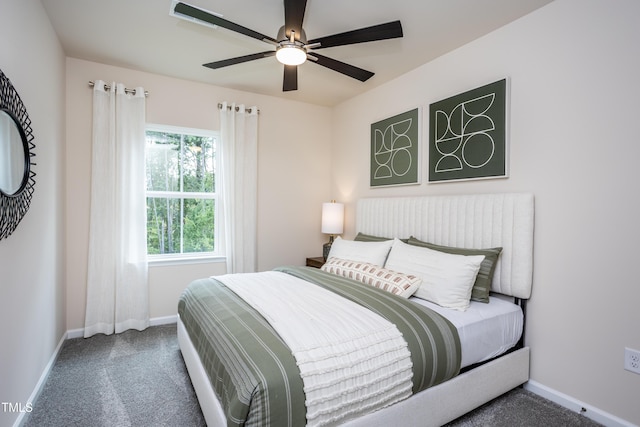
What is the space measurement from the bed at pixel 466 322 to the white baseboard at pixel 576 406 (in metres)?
0.10

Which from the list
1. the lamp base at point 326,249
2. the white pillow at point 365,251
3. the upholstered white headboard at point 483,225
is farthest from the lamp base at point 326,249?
the upholstered white headboard at point 483,225

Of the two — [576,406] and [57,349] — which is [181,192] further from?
[576,406]

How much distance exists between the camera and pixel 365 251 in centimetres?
288

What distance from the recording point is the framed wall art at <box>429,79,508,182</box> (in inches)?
92.8

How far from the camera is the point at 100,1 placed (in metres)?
2.14

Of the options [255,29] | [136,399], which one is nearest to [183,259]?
[136,399]

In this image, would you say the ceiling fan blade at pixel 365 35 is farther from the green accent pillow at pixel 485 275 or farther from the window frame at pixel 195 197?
the window frame at pixel 195 197

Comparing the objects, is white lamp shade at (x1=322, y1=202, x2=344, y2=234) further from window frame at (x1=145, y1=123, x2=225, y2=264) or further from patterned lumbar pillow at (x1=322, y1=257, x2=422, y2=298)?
window frame at (x1=145, y1=123, x2=225, y2=264)

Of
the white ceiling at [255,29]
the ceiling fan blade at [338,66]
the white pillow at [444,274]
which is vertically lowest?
the white pillow at [444,274]

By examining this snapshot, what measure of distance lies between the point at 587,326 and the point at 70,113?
4407 millimetres

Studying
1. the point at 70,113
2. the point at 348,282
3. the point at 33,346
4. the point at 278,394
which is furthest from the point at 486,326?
the point at 70,113

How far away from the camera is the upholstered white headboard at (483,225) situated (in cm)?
217

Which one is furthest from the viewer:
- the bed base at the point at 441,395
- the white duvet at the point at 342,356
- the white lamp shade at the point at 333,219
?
the white lamp shade at the point at 333,219

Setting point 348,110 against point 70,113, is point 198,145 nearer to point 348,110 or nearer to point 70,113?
point 70,113
